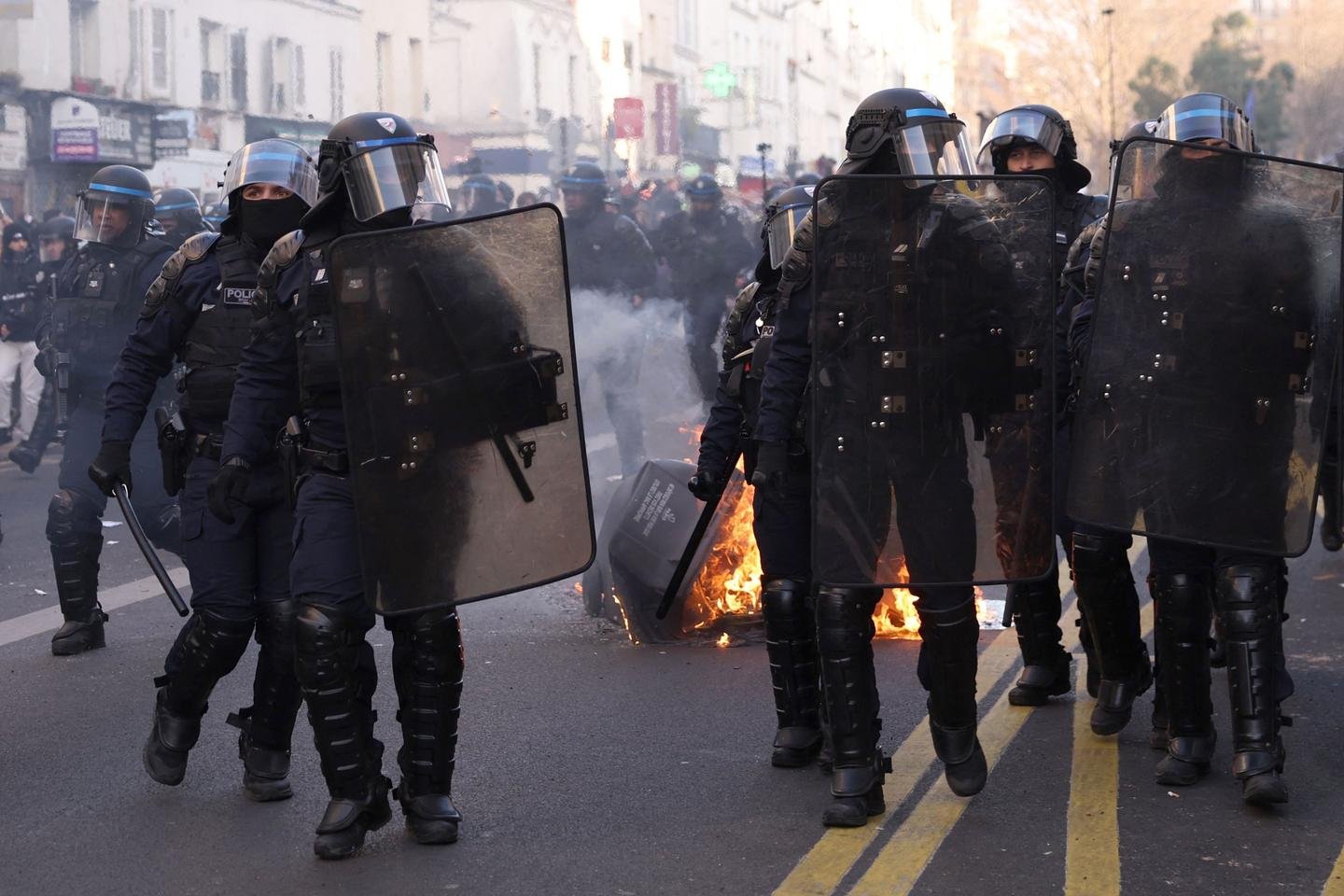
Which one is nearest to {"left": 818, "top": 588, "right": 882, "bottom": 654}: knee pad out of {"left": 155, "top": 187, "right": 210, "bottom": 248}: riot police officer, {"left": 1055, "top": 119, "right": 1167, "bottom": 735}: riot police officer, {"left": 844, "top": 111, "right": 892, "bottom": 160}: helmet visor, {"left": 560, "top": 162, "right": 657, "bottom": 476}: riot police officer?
{"left": 1055, "top": 119, "right": 1167, "bottom": 735}: riot police officer

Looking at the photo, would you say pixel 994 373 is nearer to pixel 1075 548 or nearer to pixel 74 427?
pixel 1075 548

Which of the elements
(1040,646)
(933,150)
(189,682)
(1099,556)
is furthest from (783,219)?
(189,682)

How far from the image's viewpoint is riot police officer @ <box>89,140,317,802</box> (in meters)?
4.62

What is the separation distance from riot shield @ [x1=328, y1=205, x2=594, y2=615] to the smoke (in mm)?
5336

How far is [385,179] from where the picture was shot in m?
4.25

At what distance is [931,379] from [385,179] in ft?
4.39

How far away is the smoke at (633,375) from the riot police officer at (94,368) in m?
2.96

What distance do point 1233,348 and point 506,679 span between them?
9.03 ft

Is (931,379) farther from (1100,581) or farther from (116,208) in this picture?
(116,208)

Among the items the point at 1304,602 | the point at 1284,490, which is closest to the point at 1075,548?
the point at 1284,490

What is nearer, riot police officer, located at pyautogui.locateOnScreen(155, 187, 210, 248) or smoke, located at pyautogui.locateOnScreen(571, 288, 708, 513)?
riot police officer, located at pyautogui.locateOnScreen(155, 187, 210, 248)

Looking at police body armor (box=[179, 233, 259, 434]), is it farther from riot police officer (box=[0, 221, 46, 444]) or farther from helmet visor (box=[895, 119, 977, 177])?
riot police officer (box=[0, 221, 46, 444])

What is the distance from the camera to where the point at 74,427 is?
7.13 metres

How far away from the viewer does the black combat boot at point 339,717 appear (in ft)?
13.5
